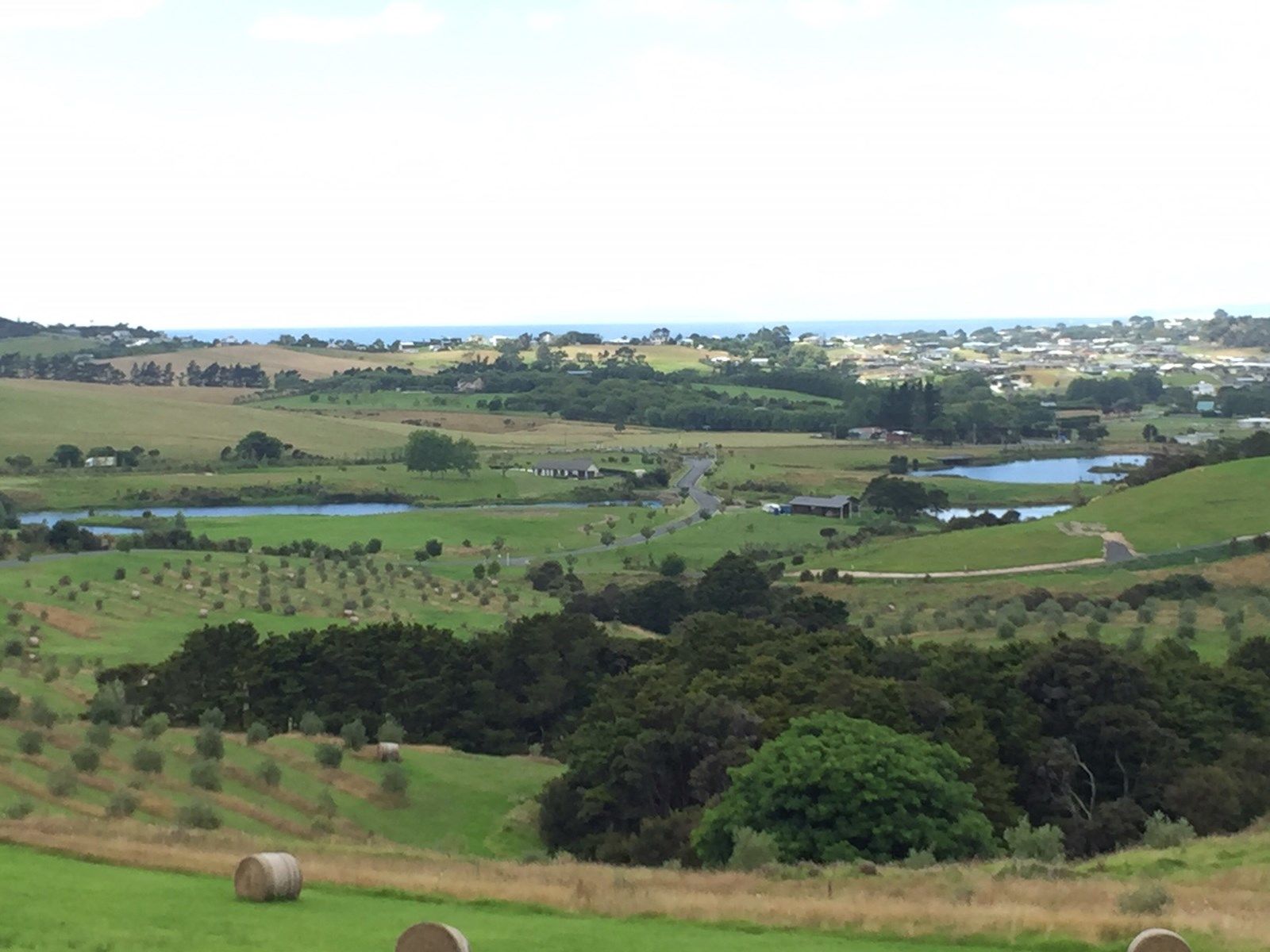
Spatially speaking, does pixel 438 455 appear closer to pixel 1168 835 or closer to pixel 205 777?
pixel 205 777

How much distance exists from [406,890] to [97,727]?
17.8m

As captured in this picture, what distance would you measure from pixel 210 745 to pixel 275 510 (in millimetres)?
80724

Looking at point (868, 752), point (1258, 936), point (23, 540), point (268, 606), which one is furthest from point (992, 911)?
point (23, 540)

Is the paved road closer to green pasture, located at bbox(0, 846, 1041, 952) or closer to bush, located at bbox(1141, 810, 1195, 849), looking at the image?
bush, located at bbox(1141, 810, 1195, 849)

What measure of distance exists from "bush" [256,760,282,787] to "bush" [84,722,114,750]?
3.62 m

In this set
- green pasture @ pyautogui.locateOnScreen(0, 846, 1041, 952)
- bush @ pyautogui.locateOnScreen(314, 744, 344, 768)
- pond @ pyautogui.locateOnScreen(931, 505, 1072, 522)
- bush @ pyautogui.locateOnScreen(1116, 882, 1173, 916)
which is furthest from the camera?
pond @ pyautogui.locateOnScreen(931, 505, 1072, 522)

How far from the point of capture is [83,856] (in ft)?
70.1

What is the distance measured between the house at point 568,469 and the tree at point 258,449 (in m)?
26.3

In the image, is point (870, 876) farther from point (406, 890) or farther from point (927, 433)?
point (927, 433)

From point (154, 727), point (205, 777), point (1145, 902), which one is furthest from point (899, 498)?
point (1145, 902)

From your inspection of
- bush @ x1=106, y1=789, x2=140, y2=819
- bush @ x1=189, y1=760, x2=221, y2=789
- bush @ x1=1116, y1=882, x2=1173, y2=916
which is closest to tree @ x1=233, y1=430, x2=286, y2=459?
bush @ x1=189, y1=760, x2=221, y2=789

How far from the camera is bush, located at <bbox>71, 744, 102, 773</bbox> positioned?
107 feet

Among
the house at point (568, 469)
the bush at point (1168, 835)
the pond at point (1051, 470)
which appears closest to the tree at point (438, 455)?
the house at point (568, 469)

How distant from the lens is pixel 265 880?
60.2 ft
